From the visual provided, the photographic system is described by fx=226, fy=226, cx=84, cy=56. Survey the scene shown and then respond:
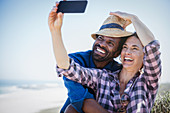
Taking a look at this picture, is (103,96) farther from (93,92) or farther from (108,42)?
(108,42)

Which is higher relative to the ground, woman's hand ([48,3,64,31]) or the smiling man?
woman's hand ([48,3,64,31])

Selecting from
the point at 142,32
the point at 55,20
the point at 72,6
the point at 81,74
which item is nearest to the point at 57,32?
the point at 55,20

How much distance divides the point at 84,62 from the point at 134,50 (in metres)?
0.59

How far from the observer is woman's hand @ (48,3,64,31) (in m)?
1.68

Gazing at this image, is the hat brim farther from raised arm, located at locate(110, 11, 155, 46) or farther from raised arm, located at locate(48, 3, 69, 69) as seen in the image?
raised arm, located at locate(48, 3, 69, 69)

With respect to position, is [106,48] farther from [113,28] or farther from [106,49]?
[113,28]

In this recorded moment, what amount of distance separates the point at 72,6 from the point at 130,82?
97 centimetres

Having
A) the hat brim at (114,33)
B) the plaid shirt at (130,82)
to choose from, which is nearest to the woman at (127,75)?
the plaid shirt at (130,82)

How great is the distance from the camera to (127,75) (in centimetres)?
232

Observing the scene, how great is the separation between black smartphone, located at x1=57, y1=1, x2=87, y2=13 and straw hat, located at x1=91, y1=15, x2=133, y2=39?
805mm

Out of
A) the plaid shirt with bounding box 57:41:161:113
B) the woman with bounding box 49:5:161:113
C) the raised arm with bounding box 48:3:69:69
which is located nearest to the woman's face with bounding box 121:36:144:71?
the woman with bounding box 49:5:161:113

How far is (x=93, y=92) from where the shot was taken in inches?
92.6

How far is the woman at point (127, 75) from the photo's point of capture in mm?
1855

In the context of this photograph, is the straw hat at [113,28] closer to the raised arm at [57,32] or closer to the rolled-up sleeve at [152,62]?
the rolled-up sleeve at [152,62]
